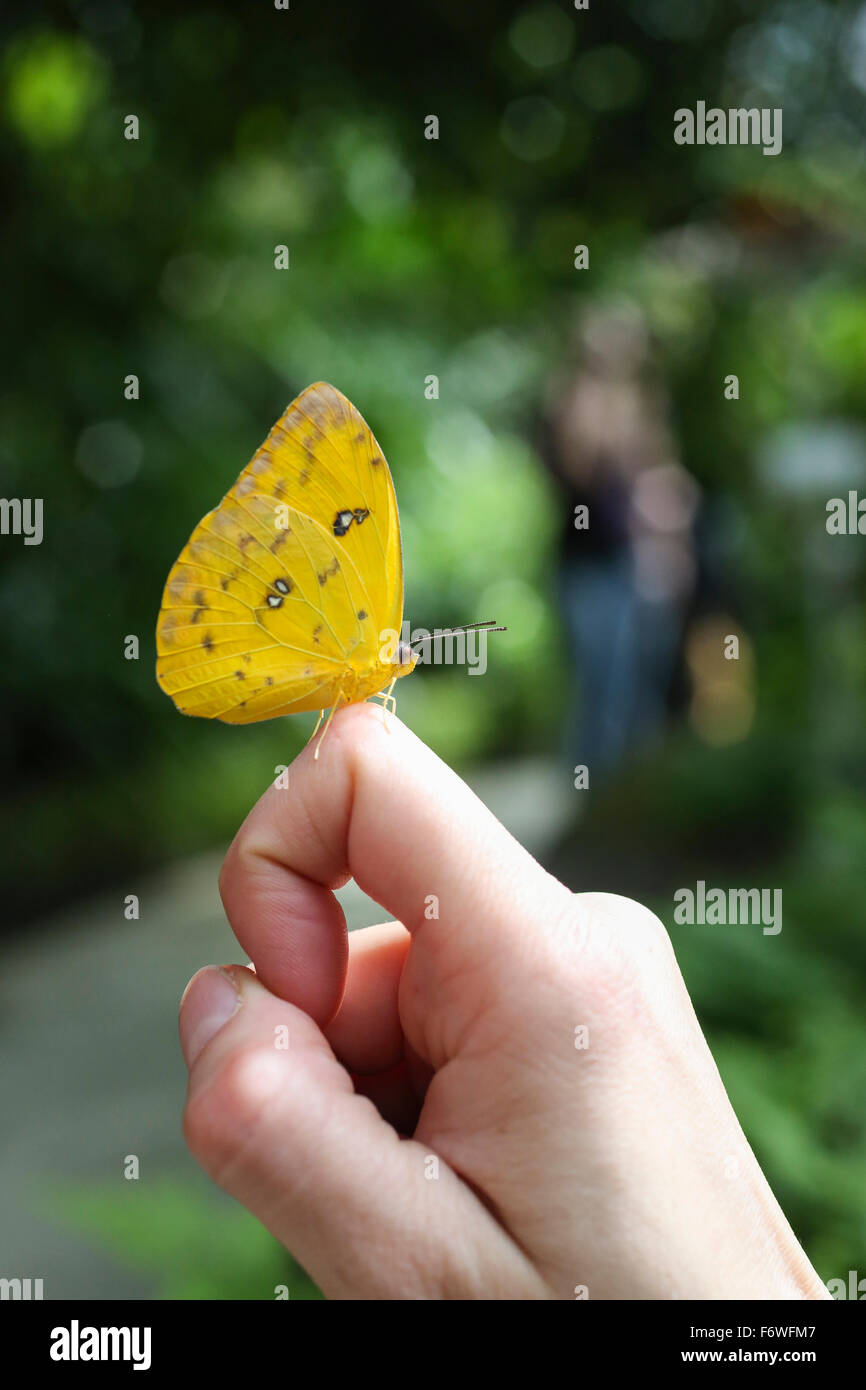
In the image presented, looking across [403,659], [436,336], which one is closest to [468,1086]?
[403,659]

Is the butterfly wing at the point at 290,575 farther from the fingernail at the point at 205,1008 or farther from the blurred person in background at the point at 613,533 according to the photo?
the blurred person in background at the point at 613,533

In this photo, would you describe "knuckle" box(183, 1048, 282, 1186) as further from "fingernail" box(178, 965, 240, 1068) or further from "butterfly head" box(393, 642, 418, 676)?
"butterfly head" box(393, 642, 418, 676)

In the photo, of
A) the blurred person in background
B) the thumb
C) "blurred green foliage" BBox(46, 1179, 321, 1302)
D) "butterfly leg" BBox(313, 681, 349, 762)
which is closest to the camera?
the thumb

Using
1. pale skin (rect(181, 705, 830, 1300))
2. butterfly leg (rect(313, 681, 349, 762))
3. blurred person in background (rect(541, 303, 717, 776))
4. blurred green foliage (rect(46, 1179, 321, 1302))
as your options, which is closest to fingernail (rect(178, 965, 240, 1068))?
pale skin (rect(181, 705, 830, 1300))

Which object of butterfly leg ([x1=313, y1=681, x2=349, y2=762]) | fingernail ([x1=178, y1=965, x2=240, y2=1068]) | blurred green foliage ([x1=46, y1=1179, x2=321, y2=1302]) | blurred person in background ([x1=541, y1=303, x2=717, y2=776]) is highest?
blurred person in background ([x1=541, y1=303, x2=717, y2=776])

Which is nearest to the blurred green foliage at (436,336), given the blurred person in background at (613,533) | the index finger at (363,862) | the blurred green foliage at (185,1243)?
the blurred green foliage at (185,1243)

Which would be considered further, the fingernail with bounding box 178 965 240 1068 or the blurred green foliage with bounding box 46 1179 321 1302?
the blurred green foliage with bounding box 46 1179 321 1302

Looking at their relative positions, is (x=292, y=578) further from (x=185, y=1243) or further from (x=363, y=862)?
(x=185, y=1243)

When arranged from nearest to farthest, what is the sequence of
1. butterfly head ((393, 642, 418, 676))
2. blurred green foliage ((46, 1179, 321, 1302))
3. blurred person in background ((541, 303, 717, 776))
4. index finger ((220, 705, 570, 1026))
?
index finger ((220, 705, 570, 1026)), butterfly head ((393, 642, 418, 676)), blurred green foliage ((46, 1179, 321, 1302)), blurred person in background ((541, 303, 717, 776))
